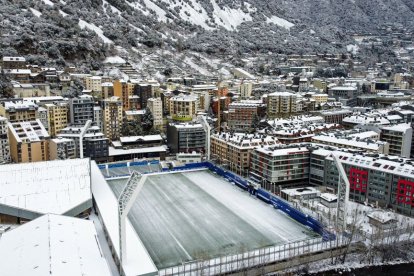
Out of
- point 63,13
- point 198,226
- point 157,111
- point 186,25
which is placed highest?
point 186,25

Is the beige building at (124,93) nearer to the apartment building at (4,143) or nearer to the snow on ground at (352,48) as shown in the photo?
the apartment building at (4,143)

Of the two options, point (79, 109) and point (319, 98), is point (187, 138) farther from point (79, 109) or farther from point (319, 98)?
point (319, 98)

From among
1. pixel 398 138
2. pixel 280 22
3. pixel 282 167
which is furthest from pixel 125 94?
pixel 280 22

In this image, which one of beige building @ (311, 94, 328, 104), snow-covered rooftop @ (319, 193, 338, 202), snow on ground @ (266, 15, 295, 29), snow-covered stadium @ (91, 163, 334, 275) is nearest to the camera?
snow-covered stadium @ (91, 163, 334, 275)

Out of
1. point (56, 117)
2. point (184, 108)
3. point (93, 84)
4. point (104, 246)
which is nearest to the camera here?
point (104, 246)

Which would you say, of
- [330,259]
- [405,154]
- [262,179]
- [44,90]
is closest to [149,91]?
[44,90]

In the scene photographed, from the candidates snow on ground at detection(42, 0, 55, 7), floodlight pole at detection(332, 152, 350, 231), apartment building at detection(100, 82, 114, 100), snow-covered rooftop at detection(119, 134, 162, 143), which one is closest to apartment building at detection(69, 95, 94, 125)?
snow-covered rooftop at detection(119, 134, 162, 143)

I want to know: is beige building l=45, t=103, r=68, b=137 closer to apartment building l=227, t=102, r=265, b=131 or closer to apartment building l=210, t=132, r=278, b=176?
apartment building l=210, t=132, r=278, b=176
